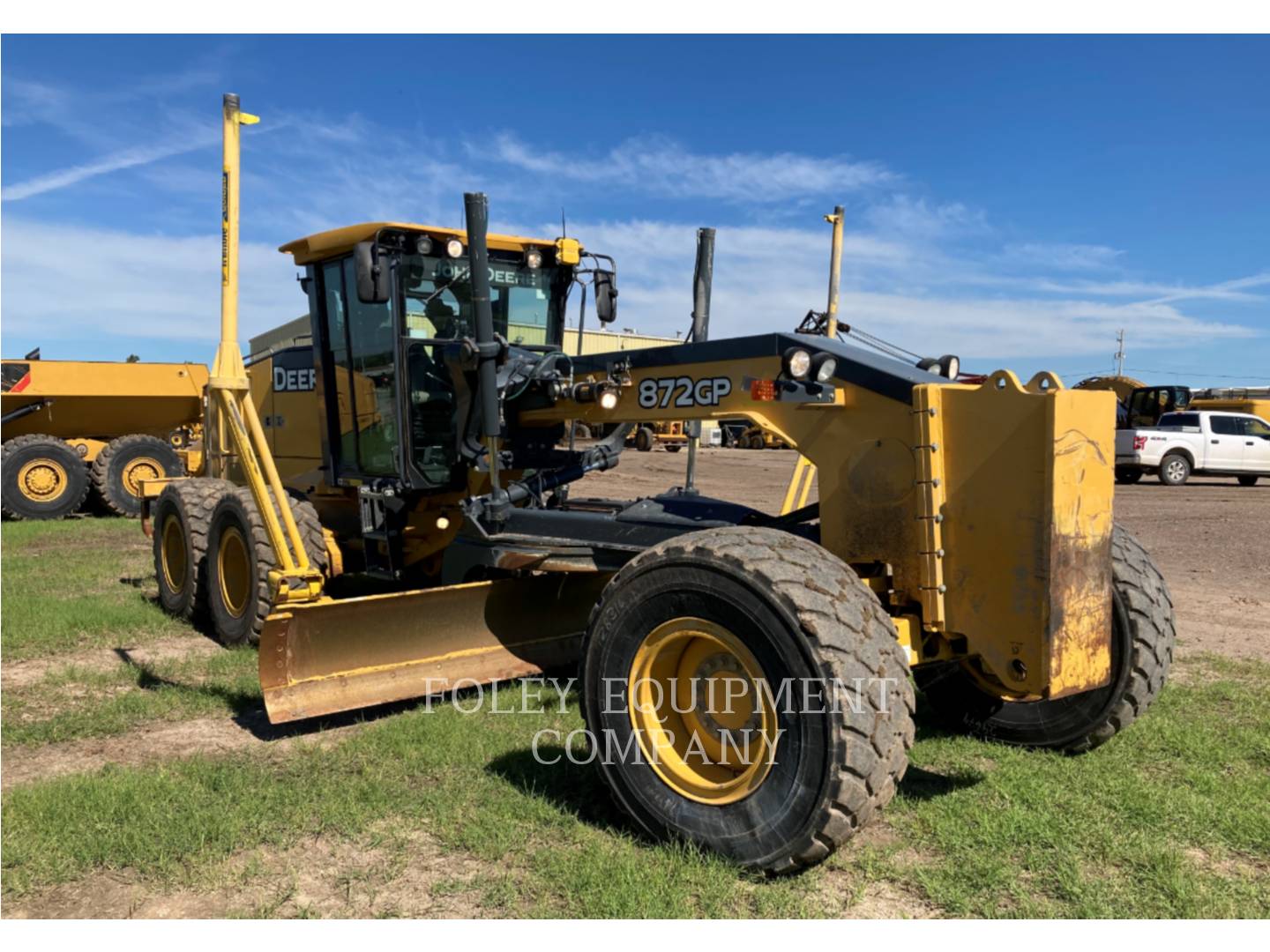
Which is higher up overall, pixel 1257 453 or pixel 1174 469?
pixel 1257 453

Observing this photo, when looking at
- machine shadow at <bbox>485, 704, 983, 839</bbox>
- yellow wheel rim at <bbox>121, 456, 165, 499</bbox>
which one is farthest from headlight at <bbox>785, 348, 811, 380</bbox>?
yellow wheel rim at <bbox>121, 456, 165, 499</bbox>

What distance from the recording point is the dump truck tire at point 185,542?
25.0ft

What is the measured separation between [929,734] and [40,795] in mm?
3904

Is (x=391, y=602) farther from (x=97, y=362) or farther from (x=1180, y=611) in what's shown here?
(x=97, y=362)

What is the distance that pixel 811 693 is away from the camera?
3.28 m

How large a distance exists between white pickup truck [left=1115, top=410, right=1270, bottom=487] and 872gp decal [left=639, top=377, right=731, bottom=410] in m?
19.8

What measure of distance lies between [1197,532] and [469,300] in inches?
436

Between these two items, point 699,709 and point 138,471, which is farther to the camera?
point 138,471

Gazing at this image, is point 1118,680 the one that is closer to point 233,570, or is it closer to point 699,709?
point 699,709

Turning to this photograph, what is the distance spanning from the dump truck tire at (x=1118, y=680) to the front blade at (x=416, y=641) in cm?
227

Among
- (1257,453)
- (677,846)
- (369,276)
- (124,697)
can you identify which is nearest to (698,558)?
(677,846)

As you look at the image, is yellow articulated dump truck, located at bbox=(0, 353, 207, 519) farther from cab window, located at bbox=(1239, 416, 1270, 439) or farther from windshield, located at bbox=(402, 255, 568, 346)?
cab window, located at bbox=(1239, 416, 1270, 439)

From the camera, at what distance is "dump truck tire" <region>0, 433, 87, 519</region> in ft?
51.2

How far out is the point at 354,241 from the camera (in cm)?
679
